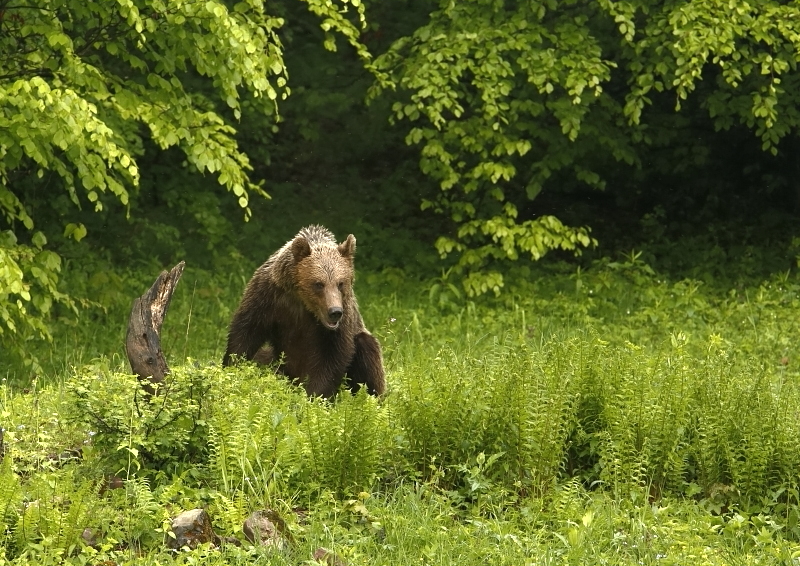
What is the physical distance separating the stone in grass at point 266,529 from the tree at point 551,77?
6906mm

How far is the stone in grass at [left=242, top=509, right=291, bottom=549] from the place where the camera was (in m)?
5.23

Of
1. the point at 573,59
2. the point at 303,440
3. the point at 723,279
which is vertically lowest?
the point at 723,279

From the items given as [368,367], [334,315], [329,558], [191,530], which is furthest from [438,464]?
[368,367]

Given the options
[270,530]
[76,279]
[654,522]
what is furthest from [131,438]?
[76,279]

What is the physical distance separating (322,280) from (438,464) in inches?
87.4

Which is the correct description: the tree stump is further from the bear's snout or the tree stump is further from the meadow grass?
the bear's snout

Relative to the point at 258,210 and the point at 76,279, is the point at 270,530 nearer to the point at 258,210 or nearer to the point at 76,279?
the point at 76,279

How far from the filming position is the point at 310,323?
8203 mm

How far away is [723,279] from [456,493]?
917 cm

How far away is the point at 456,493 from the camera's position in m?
5.86

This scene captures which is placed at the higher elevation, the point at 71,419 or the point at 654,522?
the point at 71,419

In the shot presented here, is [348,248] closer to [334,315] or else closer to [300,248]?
[300,248]

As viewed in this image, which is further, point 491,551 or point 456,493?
point 456,493

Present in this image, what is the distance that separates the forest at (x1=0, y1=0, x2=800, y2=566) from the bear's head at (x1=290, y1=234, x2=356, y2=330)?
0.76 metres
